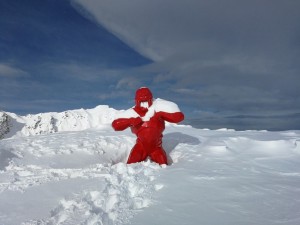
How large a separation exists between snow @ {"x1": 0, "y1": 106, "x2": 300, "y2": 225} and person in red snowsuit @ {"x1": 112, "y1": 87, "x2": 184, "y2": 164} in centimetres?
63

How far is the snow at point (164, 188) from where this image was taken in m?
2.50

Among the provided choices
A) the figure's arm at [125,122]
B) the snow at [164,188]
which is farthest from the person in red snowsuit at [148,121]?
the snow at [164,188]

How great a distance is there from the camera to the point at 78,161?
19.6 ft

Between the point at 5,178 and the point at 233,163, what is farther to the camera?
the point at 233,163

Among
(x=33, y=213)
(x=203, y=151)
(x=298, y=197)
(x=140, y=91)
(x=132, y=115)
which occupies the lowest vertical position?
(x=33, y=213)

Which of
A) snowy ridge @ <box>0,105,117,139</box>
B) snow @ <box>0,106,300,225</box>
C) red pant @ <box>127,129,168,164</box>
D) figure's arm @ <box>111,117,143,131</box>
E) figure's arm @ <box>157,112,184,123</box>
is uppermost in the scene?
snowy ridge @ <box>0,105,117,139</box>

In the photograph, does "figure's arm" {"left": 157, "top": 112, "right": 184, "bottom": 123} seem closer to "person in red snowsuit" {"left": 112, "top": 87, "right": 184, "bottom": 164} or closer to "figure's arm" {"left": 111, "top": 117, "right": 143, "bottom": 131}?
"person in red snowsuit" {"left": 112, "top": 87, "right": 184, "bottom": 164}

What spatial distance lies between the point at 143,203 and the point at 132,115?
2.88 metres

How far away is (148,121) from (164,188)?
7.66 feet

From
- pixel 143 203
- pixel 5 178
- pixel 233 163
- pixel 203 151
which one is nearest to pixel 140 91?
pixel 203 151

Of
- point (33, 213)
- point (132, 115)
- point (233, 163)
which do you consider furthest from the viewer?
point (132, 115)

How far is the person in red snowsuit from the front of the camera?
18.1 ft

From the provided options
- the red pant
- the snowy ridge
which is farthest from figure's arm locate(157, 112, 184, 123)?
the snowy ridge

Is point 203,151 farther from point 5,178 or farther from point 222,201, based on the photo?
point 5,178
